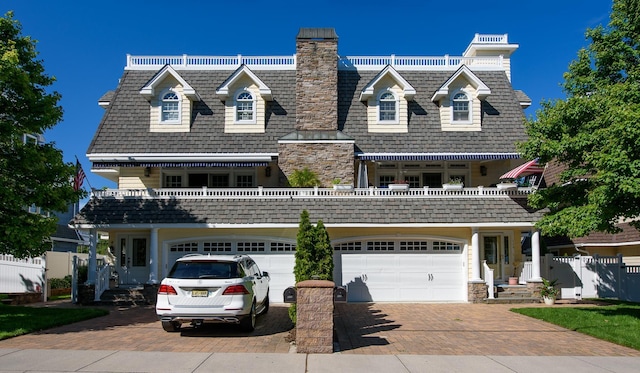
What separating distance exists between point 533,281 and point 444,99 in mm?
8904

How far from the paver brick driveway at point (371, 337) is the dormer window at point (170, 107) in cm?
1007

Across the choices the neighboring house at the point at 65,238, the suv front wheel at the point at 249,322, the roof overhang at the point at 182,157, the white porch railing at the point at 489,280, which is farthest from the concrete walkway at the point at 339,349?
the neighboring house at the point at 65,238

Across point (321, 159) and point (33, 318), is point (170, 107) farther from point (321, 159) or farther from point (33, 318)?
point (33, 318)

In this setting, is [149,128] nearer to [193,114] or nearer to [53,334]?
[193,114]

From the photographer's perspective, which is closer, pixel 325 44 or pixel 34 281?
pixel 34 281

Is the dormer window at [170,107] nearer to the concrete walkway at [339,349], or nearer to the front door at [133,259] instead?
the front door at [133,259]

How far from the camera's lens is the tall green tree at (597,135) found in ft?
43.0

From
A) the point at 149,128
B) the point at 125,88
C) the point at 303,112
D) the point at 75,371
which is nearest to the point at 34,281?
the point at 149,128

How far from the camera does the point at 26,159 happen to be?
14.1 meters

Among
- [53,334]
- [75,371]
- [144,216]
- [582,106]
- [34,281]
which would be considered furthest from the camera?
[34,281]

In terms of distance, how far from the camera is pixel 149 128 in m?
23.7

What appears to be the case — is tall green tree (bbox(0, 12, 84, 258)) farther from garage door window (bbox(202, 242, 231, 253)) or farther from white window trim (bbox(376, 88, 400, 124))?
white window trim (bbox(376, 88, 400, 124))

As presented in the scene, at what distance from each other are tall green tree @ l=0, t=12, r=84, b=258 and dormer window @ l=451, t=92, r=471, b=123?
16.4 metres

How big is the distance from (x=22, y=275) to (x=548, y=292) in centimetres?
2033
